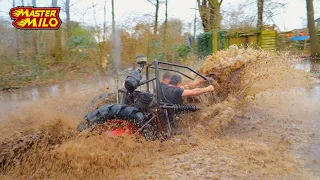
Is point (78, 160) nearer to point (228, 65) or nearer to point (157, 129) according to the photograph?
point (157, 129)

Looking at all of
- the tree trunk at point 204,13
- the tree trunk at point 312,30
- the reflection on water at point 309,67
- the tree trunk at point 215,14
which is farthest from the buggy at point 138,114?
the tree trunk at point 312,30

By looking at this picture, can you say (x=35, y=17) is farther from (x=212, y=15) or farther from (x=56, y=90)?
(x=212, y=15)

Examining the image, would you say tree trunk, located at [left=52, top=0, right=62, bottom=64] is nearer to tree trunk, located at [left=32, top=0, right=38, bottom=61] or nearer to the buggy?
tree trunk, located at [left=32, top=0, right=38, bottom=61]

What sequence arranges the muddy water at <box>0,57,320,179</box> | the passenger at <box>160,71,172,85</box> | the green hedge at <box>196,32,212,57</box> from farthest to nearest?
the green hedge at <box>196,32,212,57</box> < the passenger at <box>160,71,172,85</box> < the muddy water at <box>0,57,320,179</box>

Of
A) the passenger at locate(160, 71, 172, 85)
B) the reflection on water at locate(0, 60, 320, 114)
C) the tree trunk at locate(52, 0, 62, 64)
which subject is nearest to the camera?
the passenger at locate(160, 71, 172, 85)

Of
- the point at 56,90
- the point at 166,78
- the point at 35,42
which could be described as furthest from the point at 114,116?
the point at 35,42

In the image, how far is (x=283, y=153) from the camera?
13.8 feet

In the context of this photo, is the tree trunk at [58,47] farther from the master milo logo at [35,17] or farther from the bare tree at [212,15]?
the bare tree at [212,15]

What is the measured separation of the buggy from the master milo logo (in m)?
9.53

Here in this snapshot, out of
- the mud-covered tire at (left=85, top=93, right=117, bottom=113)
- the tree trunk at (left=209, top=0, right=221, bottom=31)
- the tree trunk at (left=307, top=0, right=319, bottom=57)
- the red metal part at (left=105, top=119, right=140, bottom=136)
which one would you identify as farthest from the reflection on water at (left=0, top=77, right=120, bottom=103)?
the tree trunk at (left=307, top=0, right=319, bottom=57)

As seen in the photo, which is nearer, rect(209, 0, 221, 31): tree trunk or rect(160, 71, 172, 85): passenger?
rect(160, 71, 172, 85): passenger

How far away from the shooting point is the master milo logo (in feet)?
40.4

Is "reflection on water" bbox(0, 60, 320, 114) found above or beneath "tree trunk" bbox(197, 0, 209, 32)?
beneath

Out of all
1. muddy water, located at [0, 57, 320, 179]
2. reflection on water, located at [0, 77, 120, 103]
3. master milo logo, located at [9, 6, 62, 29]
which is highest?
master milo logo, located at [9, 6, 62, 29]
